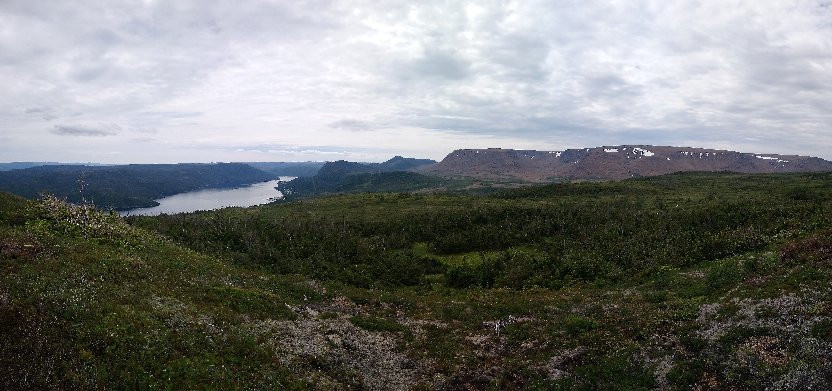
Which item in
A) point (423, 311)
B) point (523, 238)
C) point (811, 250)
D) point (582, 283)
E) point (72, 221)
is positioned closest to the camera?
point (811, 250)

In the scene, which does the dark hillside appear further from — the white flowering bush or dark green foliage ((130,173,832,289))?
the white flowering bush

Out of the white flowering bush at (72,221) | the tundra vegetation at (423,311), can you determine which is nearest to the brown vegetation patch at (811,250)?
the tundra vegetation at (423,311)

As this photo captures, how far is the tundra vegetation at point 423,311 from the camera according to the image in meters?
17.7

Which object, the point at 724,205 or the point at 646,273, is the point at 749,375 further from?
the point at 724,205

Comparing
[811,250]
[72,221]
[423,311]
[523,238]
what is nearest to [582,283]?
[523,238]

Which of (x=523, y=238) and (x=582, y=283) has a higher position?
(x=523, y=238)

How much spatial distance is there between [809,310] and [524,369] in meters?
13.8

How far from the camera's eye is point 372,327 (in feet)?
88.9

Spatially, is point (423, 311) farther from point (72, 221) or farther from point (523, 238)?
point (72, 221)

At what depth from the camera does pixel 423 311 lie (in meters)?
31.7

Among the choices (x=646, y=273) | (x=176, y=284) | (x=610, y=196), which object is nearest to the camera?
(x=176, y=284)

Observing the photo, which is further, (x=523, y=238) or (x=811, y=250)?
(x=523, y=238)

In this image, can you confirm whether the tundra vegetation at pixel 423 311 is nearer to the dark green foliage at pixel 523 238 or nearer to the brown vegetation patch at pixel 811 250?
the brown vegetation patch at pixel 811 250

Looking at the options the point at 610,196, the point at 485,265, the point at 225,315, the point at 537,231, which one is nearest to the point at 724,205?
the point at 537,231
